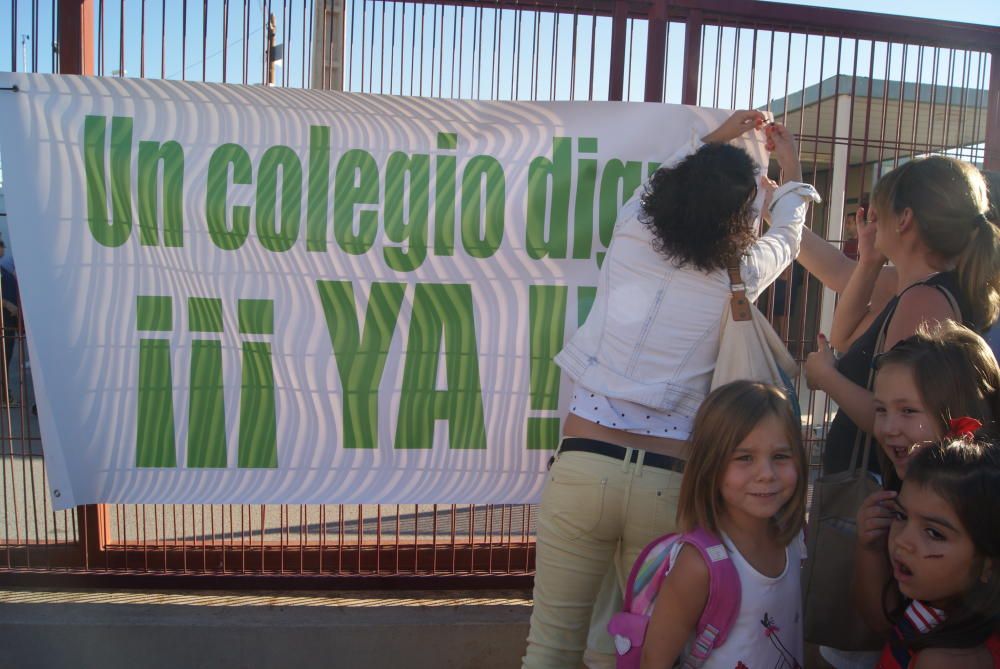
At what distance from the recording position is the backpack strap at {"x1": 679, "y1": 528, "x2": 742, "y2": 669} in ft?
5.90

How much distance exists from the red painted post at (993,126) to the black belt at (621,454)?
2277 mm

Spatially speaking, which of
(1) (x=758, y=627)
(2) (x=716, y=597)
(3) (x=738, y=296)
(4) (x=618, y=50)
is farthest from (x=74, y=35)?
(1) (x=758, y=627)

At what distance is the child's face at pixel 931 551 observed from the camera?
1627mm

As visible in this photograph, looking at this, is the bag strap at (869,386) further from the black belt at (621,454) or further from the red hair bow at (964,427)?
the black belt at (621,454)

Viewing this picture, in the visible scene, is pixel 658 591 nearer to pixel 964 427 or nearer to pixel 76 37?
pixel 964 427

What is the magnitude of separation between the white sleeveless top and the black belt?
0.89 feet

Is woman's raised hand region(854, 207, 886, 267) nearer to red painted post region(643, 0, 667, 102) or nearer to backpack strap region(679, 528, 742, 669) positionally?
red painted post region(643, 0, 667, 102)

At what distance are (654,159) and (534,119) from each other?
1.61 feet

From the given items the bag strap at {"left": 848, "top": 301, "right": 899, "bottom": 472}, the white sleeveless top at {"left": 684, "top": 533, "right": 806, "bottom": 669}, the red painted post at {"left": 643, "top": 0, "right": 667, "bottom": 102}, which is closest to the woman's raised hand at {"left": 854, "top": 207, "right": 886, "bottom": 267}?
the bag strap at {"left": 848, "top": 301, "right": 899, "bottom": 472}

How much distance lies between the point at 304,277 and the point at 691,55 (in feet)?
5.70

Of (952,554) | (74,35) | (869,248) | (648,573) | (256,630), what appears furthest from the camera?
(256,630)

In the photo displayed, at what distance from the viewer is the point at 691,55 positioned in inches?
121

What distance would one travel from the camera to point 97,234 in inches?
113

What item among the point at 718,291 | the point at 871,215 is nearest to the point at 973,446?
the point at 718,291
